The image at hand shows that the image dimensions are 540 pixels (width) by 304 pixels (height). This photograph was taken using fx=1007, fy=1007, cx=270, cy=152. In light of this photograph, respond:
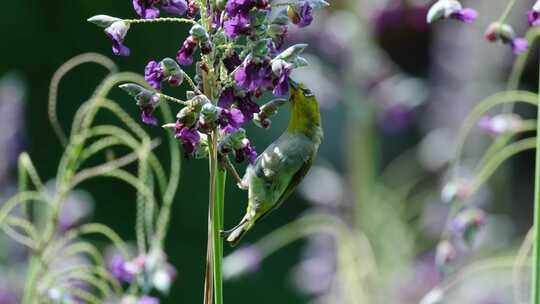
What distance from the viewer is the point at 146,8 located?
111 centimetres

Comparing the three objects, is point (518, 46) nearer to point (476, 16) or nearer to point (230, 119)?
point (476, 16)

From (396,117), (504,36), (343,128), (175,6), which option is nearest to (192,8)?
(175,6)

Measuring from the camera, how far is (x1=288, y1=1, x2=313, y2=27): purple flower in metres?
1.13

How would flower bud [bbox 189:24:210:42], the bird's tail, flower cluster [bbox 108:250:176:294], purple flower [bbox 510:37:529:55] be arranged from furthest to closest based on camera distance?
flower cluster [bbox 108:250:176:294] → purple flower [bbox 510:37:529:55] → the bird's tail → flower bud [bbox 189:24:210:42]

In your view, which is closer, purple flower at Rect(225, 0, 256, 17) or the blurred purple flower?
purple flower at Rect(225, 0, 256, 17)

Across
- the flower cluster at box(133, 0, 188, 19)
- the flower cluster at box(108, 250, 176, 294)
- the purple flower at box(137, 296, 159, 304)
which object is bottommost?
the purple flower at box(137, 296, 159, 304)

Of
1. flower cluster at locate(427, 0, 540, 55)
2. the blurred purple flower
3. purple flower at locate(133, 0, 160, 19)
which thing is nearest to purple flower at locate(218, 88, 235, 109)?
purple flower at locate(133, 0, 160, 19)

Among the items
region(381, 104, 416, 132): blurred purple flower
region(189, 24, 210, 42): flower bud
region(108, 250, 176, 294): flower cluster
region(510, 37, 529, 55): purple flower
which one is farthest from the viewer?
region(381, 104, 416, 132): blurred purple flower

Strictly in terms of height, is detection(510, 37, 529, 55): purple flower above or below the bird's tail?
above

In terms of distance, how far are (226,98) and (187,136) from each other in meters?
0.06

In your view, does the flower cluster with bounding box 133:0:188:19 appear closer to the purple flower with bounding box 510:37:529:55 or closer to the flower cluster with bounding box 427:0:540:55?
the flower cluster with bounding box 427:0:540:55

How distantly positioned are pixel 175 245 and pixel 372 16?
91.2 inches

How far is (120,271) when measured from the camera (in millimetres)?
1563

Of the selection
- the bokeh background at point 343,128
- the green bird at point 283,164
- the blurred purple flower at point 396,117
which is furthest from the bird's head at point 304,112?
the blurred purple flower at point 396,117
